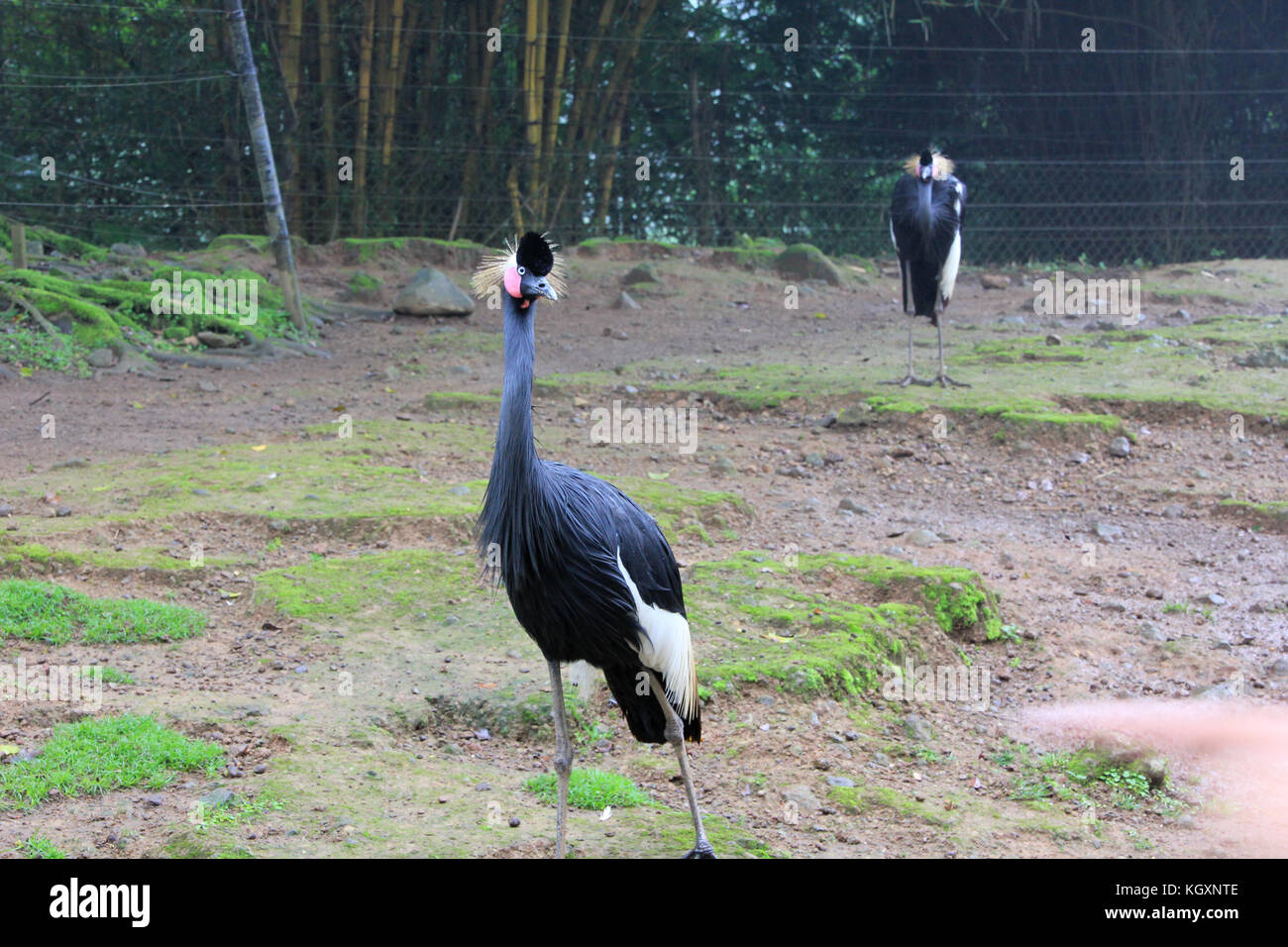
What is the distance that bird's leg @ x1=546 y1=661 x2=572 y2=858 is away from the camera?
346cm

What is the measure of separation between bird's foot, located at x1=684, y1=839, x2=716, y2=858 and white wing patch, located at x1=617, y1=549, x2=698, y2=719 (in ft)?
1.38

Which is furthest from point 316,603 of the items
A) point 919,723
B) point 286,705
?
point 919,723

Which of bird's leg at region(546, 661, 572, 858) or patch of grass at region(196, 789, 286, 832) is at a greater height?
bird's leg at region(546, 661, 572, 858)

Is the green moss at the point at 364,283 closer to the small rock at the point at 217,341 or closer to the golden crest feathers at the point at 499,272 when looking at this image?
the small rock at the point at 217,341

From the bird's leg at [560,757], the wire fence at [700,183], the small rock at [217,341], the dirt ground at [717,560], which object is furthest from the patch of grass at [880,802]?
the wire fence at [700,183]

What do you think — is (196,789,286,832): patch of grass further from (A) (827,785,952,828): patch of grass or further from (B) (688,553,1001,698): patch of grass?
(A) (827,785,952,828): patch of grass

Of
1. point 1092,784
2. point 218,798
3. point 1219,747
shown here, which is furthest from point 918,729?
point 218,798

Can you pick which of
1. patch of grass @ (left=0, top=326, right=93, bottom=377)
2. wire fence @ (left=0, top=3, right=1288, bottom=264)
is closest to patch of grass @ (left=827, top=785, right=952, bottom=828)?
patch of grass @ (left=0, top=326, right=93, bottom=377)

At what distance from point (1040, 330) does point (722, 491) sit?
569 cm

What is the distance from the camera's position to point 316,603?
5246 millimetres

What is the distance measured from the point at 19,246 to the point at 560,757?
9.09 meters

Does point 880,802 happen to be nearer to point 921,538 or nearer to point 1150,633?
point 1150,633

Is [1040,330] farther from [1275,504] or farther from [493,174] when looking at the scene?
[493,174]

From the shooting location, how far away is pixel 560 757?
361 cm
